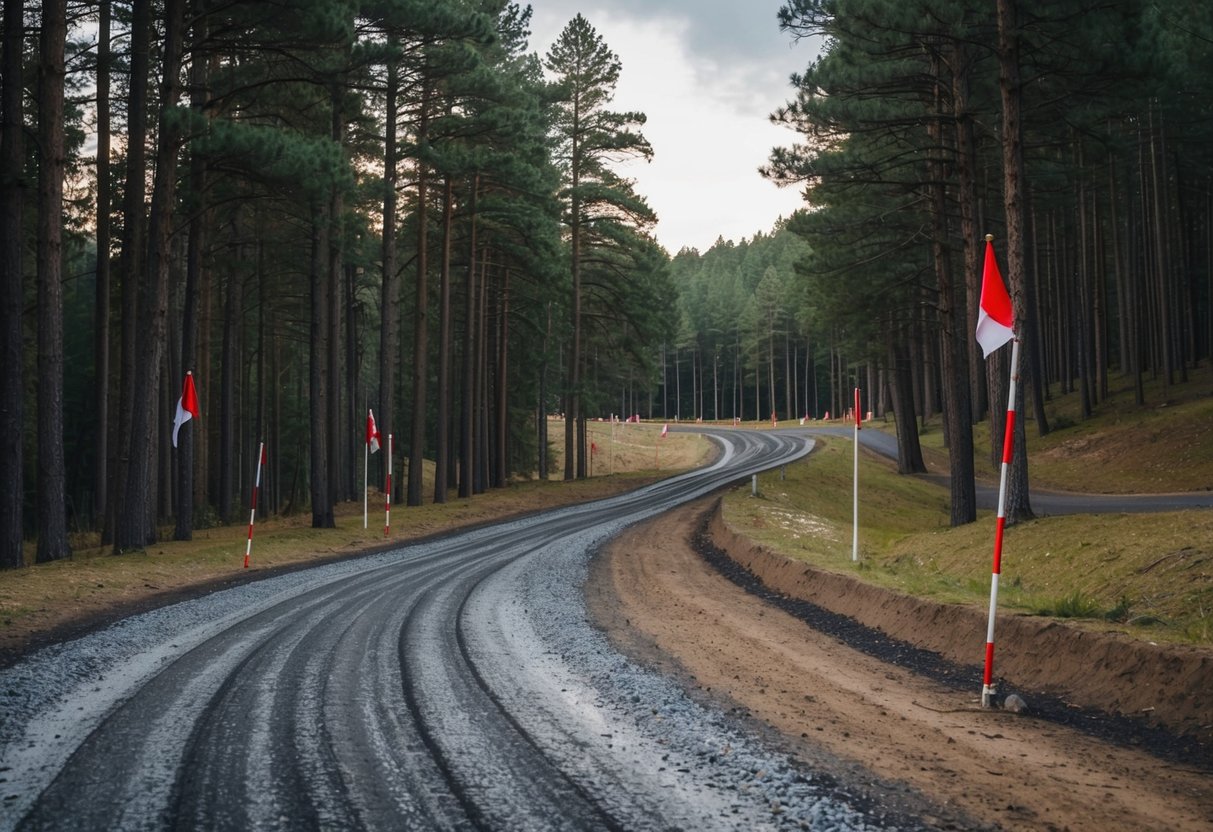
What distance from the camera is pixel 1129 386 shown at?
4288 centimetres

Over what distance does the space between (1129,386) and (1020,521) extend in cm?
3194

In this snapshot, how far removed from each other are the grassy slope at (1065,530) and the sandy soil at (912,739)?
204 cm

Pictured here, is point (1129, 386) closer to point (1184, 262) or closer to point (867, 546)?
point (1184, 262)

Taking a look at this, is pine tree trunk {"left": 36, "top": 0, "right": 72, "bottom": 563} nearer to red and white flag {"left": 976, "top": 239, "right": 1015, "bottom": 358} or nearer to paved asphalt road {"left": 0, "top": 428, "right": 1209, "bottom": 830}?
paved asphalt road {"left": 0, "top": 428, "right": 1209, "bottom": 830}

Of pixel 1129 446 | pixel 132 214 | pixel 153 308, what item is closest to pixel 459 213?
pixel 132 214

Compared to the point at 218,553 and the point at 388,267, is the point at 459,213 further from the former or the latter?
the point at 218,553

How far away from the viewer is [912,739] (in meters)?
6.10

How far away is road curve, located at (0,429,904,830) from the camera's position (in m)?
4.70

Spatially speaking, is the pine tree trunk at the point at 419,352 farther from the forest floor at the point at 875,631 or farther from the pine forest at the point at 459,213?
the forest floor at the point at 875,631

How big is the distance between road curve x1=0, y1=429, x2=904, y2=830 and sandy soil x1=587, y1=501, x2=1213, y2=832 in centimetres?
41

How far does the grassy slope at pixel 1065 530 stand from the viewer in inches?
387

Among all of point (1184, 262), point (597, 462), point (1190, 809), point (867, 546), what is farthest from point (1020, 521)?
point (597, 462)

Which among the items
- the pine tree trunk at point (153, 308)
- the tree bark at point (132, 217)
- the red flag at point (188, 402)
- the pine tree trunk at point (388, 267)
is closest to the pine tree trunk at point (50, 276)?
the pine tree trunk at point (153, 308)

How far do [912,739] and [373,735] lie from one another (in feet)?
11.7
